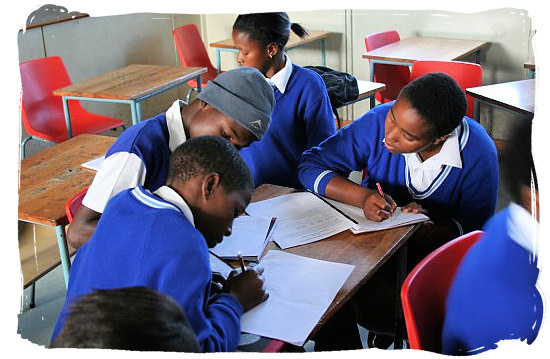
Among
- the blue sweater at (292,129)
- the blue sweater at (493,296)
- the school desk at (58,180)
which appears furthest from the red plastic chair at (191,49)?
the blue sweater at (493,296)

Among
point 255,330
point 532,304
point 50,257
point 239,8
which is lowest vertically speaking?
point 50,257

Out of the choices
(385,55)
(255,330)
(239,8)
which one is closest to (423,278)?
(255,330)

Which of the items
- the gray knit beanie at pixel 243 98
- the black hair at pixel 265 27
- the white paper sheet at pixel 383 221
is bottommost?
the white paper sheet at pixel 383 221

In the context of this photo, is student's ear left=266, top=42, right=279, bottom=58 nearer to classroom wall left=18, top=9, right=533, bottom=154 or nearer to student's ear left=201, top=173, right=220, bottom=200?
student's ear left=201, top=173, right=220, bottom=200

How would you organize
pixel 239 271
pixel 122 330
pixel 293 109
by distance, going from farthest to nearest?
pixel 293 109
pixel 239 271
pixel 122 330

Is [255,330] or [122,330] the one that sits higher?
[122,330]

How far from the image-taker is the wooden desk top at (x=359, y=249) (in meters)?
1.39

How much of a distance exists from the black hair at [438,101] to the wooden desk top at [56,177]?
1.16 metres

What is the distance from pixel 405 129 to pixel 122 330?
3.86 ft

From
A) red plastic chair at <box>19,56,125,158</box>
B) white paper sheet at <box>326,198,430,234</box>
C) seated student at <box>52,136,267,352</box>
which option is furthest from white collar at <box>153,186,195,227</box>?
red plastic chair at <box>19,56,125,158</box>

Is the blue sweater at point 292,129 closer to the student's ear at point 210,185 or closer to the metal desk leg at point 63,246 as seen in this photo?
the metal desk leg at point 63,246

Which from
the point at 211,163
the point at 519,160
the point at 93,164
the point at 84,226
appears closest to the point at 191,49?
the point at 93,164

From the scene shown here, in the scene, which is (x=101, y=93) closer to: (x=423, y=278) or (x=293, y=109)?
(x=293, y=109)

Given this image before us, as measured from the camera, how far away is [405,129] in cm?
157
